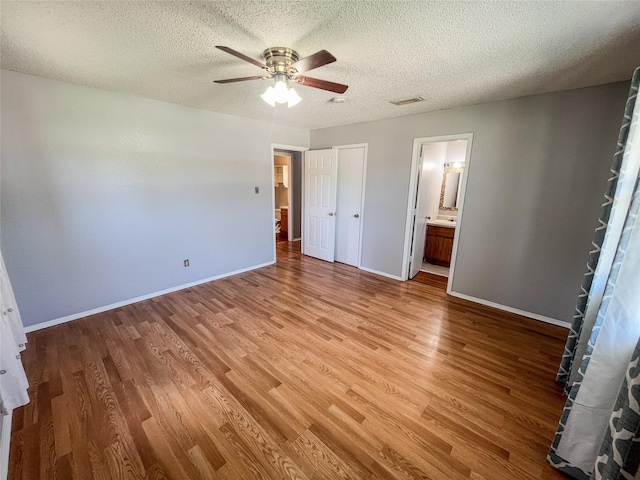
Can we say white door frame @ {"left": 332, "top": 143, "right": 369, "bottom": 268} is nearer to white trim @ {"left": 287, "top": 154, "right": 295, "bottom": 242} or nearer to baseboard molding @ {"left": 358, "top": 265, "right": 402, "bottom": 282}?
baseboard molding @ {"left": 358, "top": 265, "right": 402, "bottom": 282}

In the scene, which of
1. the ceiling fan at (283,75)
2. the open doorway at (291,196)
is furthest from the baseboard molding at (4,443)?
the open doorway at (291,196)

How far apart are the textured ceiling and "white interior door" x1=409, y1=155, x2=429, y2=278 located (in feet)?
4.45

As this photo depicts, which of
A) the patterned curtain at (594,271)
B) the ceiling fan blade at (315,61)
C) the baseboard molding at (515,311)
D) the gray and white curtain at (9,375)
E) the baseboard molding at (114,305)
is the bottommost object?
the baseboard molding at (515,311)

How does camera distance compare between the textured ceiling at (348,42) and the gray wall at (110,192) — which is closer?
the textured ceiling at (348,42)

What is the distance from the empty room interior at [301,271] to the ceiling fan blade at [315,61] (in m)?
0.03

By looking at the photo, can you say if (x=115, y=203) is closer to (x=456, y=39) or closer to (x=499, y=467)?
(x=456, y=39)

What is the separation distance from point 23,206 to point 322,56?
3010mm

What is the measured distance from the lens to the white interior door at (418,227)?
146 inches

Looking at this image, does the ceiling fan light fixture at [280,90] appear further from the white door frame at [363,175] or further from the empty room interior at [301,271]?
the white door frame at [363,175]

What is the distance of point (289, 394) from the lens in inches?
71.7

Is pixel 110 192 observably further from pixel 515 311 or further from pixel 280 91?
pixel 515 311

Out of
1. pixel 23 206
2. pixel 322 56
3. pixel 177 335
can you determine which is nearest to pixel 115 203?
pixel 23 206

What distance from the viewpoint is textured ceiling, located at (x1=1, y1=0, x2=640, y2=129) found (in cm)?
137

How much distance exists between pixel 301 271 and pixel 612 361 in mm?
3576
